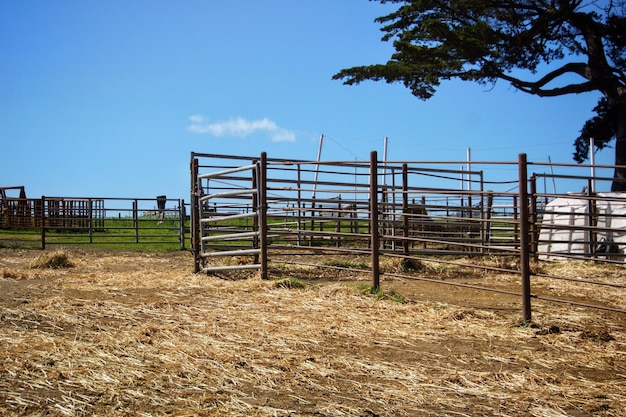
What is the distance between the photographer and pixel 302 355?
11.7 feet

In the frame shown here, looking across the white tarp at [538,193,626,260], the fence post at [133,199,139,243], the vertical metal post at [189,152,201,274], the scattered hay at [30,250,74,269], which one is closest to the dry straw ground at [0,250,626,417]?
the vertical metal post at [189,152,201,274]

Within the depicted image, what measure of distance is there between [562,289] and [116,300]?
5.45 m

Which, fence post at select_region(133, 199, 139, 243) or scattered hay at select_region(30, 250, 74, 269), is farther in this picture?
fence post at select_region(133, 199, 139, 243)

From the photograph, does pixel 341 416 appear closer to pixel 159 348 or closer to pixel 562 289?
pixel 159 348

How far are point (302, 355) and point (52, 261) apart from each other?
6.99m

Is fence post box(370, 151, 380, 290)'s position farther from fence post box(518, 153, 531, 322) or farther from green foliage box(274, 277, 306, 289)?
fence post box(518, 153, 531, 322)

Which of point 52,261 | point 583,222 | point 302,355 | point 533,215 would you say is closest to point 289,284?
point 533,215

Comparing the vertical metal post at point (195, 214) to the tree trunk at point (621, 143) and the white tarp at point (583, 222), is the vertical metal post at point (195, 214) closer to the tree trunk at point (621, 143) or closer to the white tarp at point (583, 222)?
the white tarp at point (583, 222)

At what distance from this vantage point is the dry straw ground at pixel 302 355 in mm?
2764

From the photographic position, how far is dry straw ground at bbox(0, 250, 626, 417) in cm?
276

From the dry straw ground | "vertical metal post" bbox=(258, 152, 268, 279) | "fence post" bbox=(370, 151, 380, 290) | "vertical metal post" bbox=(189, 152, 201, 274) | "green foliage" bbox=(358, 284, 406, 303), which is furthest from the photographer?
"vertical metal post" bbox=(189, 152, 201, 274)

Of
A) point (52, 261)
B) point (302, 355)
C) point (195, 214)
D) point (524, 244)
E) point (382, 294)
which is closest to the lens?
point (302, 355)

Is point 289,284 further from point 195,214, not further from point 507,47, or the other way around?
point 507,47

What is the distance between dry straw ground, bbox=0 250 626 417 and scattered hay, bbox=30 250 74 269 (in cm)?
300
